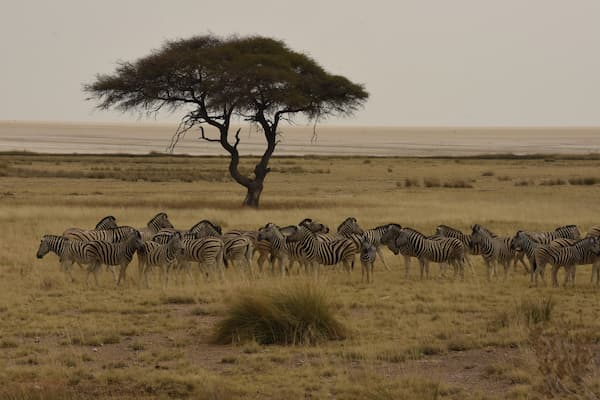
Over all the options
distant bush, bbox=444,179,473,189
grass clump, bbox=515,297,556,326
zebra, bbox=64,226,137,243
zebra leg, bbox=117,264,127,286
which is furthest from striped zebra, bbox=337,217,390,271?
distant bush, bbox=444,179,473,189

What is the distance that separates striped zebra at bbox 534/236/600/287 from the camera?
1802 centimetres

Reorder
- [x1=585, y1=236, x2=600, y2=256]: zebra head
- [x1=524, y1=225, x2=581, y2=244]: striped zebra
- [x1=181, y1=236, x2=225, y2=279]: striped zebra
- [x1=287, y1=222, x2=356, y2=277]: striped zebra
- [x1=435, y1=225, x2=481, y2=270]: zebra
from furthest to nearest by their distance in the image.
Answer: [x1=524, y1=225, x2=581, y2=244]: striped zebra < [x1=435, y1=225, x2=481, y2=270]: zebra < [x1=287, y1=222, x2=356, y2=277]: striped zebra < [x1=181, y1=236, x2=225, y2=279]: striped zebra < [x1=585, y1=236, x2=600, y2=256]: zebra head

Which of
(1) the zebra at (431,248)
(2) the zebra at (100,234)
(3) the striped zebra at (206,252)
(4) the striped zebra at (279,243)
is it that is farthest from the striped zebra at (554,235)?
(2) the zebra at (100,234)

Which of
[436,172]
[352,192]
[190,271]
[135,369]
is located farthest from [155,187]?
[135,369]

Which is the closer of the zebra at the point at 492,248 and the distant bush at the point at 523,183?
the zebra at the point at 492,248

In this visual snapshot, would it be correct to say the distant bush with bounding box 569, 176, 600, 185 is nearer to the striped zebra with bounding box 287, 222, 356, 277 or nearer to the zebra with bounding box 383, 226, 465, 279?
the zebra with bounding box 383, 226, 465, 279

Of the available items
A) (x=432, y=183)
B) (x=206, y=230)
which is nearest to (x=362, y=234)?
(x=206, y=230)

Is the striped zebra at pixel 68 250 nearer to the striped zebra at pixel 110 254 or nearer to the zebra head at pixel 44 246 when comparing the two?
the zebra head at pixel 44 246

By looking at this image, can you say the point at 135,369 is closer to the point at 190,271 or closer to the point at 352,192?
the point at 190,271

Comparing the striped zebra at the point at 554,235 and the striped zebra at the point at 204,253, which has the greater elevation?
the striped zebra at the point at 554,235

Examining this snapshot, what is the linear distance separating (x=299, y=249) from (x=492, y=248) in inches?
158

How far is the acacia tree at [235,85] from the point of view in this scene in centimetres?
4172

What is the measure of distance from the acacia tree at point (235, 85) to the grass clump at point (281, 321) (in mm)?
25565

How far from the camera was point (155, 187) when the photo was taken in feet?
167
